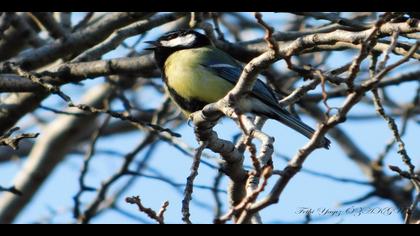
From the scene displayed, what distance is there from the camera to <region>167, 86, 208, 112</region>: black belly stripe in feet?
15.5

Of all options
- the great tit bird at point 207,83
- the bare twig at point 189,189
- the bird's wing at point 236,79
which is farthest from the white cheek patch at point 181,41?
the bare twig at point 189,189

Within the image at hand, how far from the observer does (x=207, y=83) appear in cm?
472

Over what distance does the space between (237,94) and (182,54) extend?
2.14 meters

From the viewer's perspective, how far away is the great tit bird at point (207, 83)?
4.47 metres

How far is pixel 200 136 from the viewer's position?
134 inches

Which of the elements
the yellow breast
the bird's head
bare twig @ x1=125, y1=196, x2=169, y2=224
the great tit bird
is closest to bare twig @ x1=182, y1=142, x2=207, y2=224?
bare twig @ x1=125, y1=196, x2=169, y2=224

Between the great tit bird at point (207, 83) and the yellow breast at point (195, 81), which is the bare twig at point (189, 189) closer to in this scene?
the great tit bird at point (207, 83)

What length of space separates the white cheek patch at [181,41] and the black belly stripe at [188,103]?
2.37 ft

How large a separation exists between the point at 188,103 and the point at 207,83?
6.8 inches

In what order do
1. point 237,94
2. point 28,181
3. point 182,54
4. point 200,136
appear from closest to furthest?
point 237,94 → point 200,136 → point 182,54 → point 28,181
